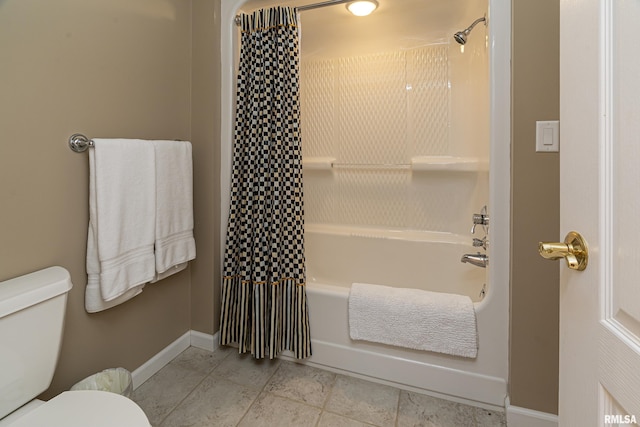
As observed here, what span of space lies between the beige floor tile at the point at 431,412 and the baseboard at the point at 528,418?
153mm

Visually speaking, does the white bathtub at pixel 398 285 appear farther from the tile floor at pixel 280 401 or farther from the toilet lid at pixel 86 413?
the toilet lid at pixel 86 413

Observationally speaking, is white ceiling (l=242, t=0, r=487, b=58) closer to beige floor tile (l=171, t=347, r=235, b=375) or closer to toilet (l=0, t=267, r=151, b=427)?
toilet (l=0, t=267, r=151, b=427)

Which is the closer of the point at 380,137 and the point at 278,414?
the point at 278,414

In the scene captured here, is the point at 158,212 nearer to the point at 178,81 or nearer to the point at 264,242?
the point at 264,242

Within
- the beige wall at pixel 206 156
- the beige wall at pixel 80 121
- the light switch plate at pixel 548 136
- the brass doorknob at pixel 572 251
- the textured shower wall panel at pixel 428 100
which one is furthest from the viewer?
the textured shower wall panel at pixel 428 100

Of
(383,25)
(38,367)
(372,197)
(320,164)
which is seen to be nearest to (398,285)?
(372,197)

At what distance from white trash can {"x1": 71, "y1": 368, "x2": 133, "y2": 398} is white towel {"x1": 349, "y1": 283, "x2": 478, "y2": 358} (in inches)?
40.0

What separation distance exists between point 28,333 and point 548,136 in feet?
6.31

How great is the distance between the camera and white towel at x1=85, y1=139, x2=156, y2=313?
1.31 metres

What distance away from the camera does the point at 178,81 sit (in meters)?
1.80

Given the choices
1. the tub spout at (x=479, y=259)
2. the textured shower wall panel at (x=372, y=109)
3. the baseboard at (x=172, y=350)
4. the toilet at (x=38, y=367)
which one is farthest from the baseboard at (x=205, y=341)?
the textured shower wall panel at (x=372, y=109)

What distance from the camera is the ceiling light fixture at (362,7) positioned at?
198 centimetres

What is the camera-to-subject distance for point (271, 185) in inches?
68.3

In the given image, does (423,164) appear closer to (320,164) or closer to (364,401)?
(320,164)
